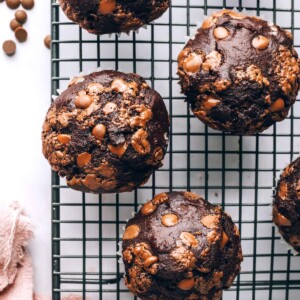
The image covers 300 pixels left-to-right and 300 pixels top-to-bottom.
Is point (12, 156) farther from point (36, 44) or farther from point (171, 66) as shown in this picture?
point (171, 66)

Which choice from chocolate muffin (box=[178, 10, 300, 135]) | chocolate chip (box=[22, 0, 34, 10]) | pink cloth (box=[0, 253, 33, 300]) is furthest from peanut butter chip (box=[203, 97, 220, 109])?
pink cloth (box=[0, 253, 33, 300])

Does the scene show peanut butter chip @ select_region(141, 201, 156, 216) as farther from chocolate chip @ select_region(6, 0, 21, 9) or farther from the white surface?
chocolate chip @ select_region(6, 0, 21, 9)

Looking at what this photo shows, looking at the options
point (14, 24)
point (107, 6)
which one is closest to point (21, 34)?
point (14, 24)

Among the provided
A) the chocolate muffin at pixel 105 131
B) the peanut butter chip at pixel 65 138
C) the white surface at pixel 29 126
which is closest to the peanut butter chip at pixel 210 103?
the chocolate muffin at pixel 105 131

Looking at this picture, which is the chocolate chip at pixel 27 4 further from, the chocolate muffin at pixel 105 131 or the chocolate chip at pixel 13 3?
the chocolate muffin at pixel 105 131

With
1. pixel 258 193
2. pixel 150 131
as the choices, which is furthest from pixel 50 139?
pixel 258 193
